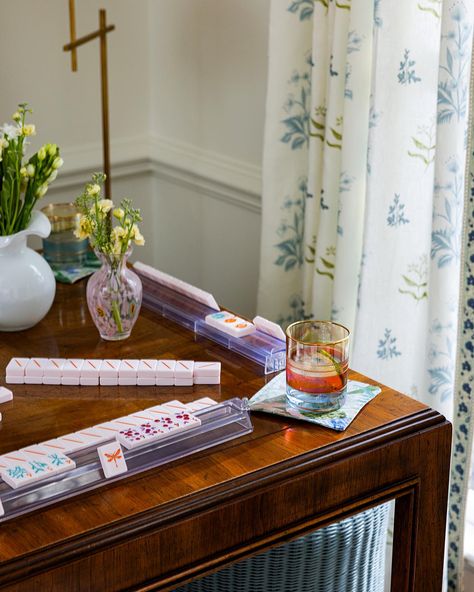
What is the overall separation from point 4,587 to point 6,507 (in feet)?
0.40

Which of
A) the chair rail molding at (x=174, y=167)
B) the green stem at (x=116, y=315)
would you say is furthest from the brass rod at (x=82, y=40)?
the green stem at (x=116, y=315)

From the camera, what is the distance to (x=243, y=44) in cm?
238

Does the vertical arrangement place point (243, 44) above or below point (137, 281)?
above

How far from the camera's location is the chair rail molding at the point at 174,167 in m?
2.45

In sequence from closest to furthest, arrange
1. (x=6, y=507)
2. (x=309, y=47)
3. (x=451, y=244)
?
1. (x=6, y=507)
2. (x=451, y=244)
3. (x=309, y=47)

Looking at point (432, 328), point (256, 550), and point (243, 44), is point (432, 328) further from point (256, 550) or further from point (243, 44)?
point (243, 44)

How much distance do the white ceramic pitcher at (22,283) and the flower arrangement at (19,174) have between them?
26 mm

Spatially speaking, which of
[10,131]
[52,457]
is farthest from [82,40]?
[52,457]

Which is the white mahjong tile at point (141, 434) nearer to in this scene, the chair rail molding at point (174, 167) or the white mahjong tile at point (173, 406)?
the white mahjong tile at point (173, 406)

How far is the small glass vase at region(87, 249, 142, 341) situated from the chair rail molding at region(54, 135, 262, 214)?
819mm

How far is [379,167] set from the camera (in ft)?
5.87

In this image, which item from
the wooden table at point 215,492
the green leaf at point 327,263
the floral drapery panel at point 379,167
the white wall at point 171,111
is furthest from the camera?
the white wall at point 171,111

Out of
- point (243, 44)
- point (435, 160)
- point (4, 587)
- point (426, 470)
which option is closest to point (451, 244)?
point (435, 160)

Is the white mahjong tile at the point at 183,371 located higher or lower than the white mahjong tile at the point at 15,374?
higher
